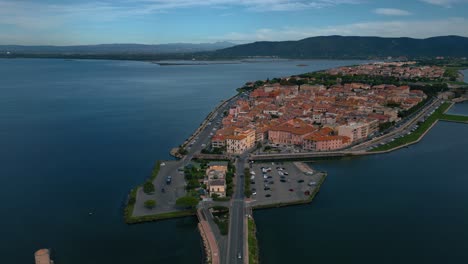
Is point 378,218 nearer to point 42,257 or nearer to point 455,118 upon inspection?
point 42,257

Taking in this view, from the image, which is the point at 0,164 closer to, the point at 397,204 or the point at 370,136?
the point at 397,204

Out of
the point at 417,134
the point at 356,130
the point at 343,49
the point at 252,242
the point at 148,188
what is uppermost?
the point at 343,49

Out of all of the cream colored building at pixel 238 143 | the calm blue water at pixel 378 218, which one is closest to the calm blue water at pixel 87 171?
the calm blue water at pixel 378 218

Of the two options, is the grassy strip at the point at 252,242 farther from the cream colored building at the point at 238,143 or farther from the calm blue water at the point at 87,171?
the cream colored building at the point at 238,143

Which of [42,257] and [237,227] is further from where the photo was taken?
[237,227]

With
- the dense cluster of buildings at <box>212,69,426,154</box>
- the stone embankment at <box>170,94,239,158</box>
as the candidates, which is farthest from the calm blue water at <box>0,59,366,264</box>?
the dense cluster of buildings at <box>212,69,426,154</box>

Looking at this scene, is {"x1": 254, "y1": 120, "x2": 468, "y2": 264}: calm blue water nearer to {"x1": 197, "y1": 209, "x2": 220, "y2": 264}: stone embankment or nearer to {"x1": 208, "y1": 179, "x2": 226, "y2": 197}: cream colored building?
{"x1": 197, "y1": 209, "x2": 220, "y2": 264}: stone embankment

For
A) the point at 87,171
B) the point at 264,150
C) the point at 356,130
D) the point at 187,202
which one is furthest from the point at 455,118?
the point at 87,171
